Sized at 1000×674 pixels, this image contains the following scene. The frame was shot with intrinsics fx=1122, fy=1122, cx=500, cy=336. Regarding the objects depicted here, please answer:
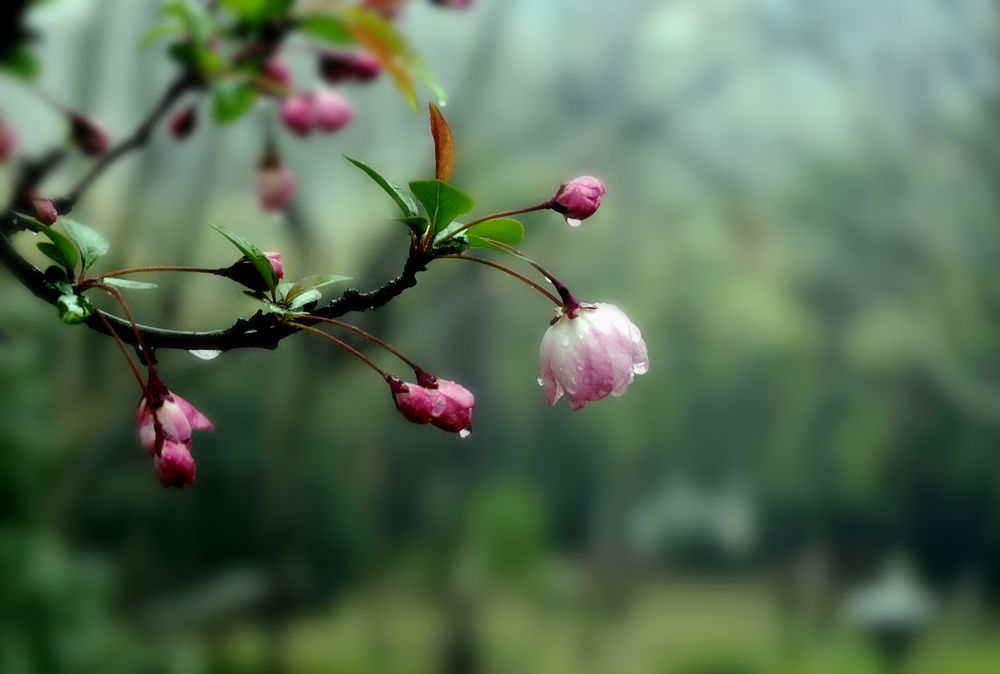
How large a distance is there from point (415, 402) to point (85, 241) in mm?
125

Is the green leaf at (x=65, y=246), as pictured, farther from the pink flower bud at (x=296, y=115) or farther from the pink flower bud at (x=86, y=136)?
the pink flower bud at (x=296, y=115)

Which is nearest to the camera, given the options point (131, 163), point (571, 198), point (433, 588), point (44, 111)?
point (571, 198)

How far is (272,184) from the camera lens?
80 centimetres

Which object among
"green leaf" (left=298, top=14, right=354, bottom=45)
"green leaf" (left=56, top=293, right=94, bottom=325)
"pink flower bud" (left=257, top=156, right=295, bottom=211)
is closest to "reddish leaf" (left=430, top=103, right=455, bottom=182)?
"green leaf" (left=56, top=293, right=94, bottom=325)

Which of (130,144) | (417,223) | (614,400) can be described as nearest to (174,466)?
(417,223)

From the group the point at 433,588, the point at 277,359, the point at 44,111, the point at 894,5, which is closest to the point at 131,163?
the point at 44,111

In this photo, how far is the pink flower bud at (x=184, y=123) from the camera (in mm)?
672

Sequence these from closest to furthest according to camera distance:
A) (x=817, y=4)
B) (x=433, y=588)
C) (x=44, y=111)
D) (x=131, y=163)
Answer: (x=44, y=111)
(x=131, y=163)
(x=433, y=588)
(x=817, y=4)

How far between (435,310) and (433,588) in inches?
18.7

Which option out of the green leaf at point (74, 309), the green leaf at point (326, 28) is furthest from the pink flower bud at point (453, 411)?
the green leaf at point (326, 28)

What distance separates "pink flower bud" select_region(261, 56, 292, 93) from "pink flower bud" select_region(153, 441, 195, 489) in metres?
0.35

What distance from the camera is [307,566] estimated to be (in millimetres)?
1891

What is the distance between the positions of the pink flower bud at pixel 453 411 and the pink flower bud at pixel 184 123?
369 mm

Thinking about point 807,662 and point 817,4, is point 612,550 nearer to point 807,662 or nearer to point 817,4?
point 807,662
